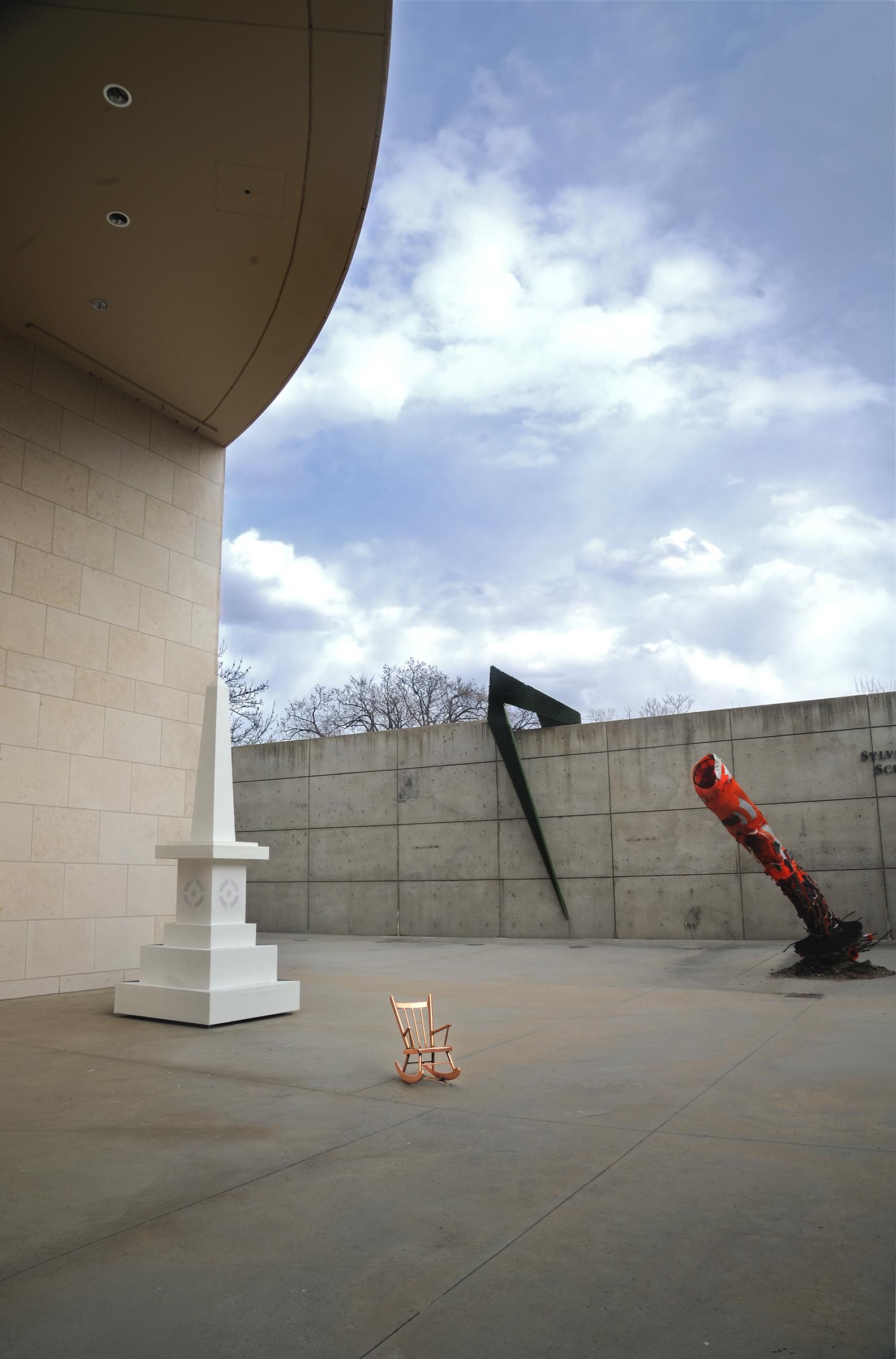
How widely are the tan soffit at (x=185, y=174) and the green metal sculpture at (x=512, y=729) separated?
24.7 feet

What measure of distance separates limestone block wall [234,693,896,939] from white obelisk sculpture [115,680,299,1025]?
28.5 ft

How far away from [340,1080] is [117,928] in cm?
614

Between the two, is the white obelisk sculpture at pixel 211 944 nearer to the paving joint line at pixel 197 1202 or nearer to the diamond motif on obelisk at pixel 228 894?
the diamond motif on obelisk at pixel 228 894

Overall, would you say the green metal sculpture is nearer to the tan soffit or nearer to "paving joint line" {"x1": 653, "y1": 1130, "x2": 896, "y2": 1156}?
the tan soffit

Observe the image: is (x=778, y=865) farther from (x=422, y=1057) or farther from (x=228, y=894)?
(x=228, y=894)

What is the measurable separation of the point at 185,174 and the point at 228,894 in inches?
262

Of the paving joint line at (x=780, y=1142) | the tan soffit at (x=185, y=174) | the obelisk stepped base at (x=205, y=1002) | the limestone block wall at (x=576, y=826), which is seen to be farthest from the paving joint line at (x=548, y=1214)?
the limestone block wall at (x=576, y=826)

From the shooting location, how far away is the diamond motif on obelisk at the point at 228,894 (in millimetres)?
8363

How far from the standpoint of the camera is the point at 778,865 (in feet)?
34.6

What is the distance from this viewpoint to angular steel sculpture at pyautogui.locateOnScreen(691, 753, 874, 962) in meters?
10.2

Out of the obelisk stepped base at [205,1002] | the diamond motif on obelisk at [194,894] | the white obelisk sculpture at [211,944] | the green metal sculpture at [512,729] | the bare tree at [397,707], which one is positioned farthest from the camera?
the bare tree at [397,707]

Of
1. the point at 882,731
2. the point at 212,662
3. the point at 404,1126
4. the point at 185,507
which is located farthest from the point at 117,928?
the point at 882,731

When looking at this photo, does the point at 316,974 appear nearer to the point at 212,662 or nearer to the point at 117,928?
the point at 117,928

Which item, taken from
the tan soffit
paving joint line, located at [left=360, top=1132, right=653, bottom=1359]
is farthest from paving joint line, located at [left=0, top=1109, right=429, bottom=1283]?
the tan soffit
